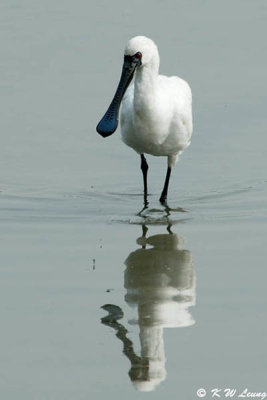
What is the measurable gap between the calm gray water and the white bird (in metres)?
0.52

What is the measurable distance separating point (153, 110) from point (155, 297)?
274 cm

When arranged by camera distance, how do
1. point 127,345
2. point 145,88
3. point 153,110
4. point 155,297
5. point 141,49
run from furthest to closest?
point 153,110 → point 145,88 → point 141,49 → point 155,297 → point 127,345

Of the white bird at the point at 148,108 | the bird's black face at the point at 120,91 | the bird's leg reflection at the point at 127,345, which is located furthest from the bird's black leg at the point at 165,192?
the bird's leg reflection at the point at 127,345

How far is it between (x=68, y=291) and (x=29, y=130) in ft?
16.2

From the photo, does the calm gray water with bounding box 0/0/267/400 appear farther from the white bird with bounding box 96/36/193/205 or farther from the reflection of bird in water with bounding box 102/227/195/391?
the white bird with bounding box 96/36/193/205

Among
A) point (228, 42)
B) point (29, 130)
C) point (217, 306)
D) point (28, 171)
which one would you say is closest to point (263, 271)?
point (217, 306)

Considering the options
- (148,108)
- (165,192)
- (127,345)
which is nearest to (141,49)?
(148,108)

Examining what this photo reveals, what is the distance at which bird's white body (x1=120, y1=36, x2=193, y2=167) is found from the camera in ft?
31.8

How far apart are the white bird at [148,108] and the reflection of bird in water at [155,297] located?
3.56 ft

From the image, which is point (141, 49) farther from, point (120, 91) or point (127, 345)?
point (127, 345)

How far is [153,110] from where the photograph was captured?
9906 mm

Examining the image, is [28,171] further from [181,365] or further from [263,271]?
[181,365]

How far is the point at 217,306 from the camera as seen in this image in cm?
730

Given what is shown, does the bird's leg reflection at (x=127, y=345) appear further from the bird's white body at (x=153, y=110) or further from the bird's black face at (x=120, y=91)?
the bird's white body at (x=153, y=110)
